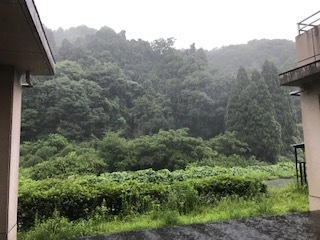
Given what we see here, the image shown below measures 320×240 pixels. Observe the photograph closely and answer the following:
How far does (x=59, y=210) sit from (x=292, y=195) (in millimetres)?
5646

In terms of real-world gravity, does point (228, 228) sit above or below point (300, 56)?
below

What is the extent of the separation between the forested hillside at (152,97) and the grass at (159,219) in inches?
668

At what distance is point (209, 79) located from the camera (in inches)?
1258

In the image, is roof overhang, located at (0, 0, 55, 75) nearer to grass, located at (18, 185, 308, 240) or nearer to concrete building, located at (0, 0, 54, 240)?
concrete building, located at (0, 0, 54, 240)

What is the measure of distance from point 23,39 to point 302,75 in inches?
157

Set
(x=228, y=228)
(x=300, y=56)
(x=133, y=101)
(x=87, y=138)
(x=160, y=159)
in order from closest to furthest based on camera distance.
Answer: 1. (x=228, y=228)
2. (x=300, y=56)
3. (x=160, y=159)
4. (x=87, y=138)
5. (x=133, y=101)

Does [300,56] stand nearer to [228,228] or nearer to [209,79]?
[228,228]

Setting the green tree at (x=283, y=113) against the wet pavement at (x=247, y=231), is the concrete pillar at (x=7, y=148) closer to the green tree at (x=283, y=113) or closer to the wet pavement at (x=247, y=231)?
the wet pavement at (x=247, y=231)

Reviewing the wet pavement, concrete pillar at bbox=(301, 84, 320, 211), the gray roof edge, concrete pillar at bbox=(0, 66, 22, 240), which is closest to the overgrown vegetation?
concrete pillar at bbox=(301, 84, 320, 211)

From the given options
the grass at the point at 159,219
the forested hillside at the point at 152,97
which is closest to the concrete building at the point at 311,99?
the grass at the point at 159,219

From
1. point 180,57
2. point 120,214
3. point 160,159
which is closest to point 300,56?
point 120,214

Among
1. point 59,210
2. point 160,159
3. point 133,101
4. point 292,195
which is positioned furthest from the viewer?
point 133,101

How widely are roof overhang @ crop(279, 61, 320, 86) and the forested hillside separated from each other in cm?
1855

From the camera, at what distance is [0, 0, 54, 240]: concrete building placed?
2.63 meters
